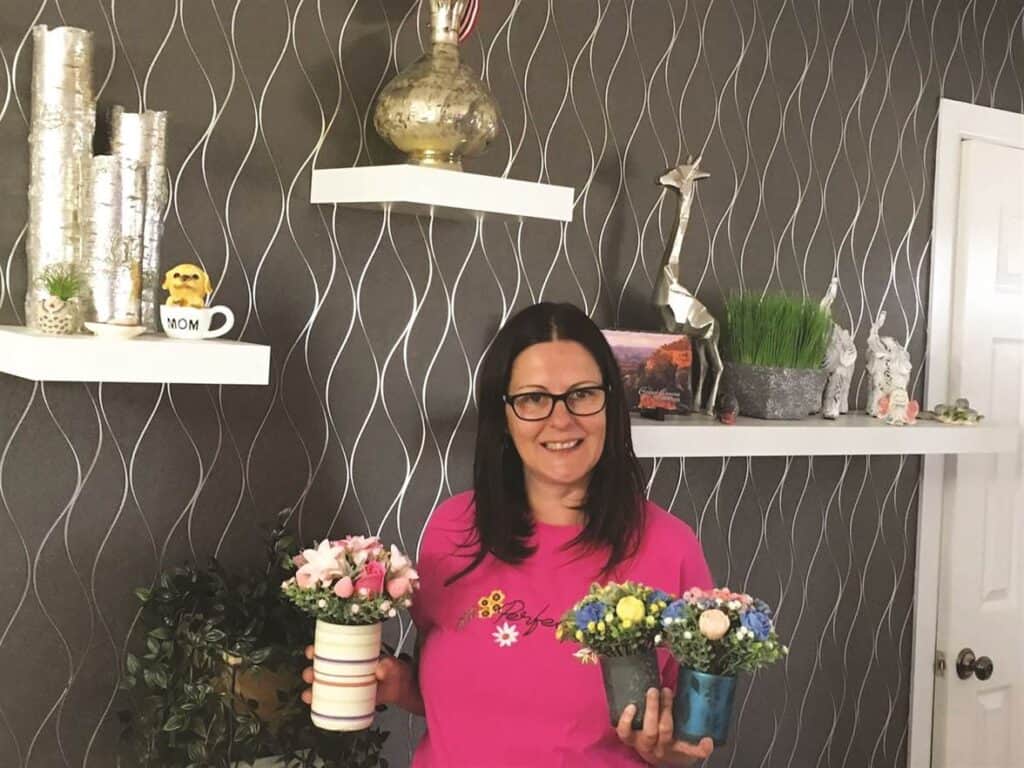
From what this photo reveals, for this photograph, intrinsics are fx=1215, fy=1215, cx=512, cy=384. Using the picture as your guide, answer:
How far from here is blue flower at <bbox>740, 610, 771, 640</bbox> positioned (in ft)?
4.91

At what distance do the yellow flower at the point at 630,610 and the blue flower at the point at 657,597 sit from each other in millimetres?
32

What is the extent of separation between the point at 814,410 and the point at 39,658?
61.5 inches

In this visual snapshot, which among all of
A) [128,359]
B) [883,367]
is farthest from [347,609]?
[883,367]

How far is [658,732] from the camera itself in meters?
1.57

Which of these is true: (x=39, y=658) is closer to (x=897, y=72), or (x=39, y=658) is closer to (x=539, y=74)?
(x=539, y=74)

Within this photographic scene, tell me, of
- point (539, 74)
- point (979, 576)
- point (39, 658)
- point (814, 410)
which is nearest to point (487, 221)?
point (539, 74)

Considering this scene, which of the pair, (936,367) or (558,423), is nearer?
(558,423)

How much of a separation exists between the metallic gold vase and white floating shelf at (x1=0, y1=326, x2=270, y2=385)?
0.46 metres

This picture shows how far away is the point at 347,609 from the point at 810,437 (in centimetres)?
112

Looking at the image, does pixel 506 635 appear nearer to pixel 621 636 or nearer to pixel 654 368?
pixel 621 636

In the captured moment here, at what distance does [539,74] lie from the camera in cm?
230

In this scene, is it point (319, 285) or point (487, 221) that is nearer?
point (319, 285)

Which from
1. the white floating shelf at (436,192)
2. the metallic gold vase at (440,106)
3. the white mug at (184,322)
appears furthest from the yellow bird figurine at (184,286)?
the metallic gold vase at (440,106)

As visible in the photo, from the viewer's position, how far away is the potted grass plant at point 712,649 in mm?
1500
